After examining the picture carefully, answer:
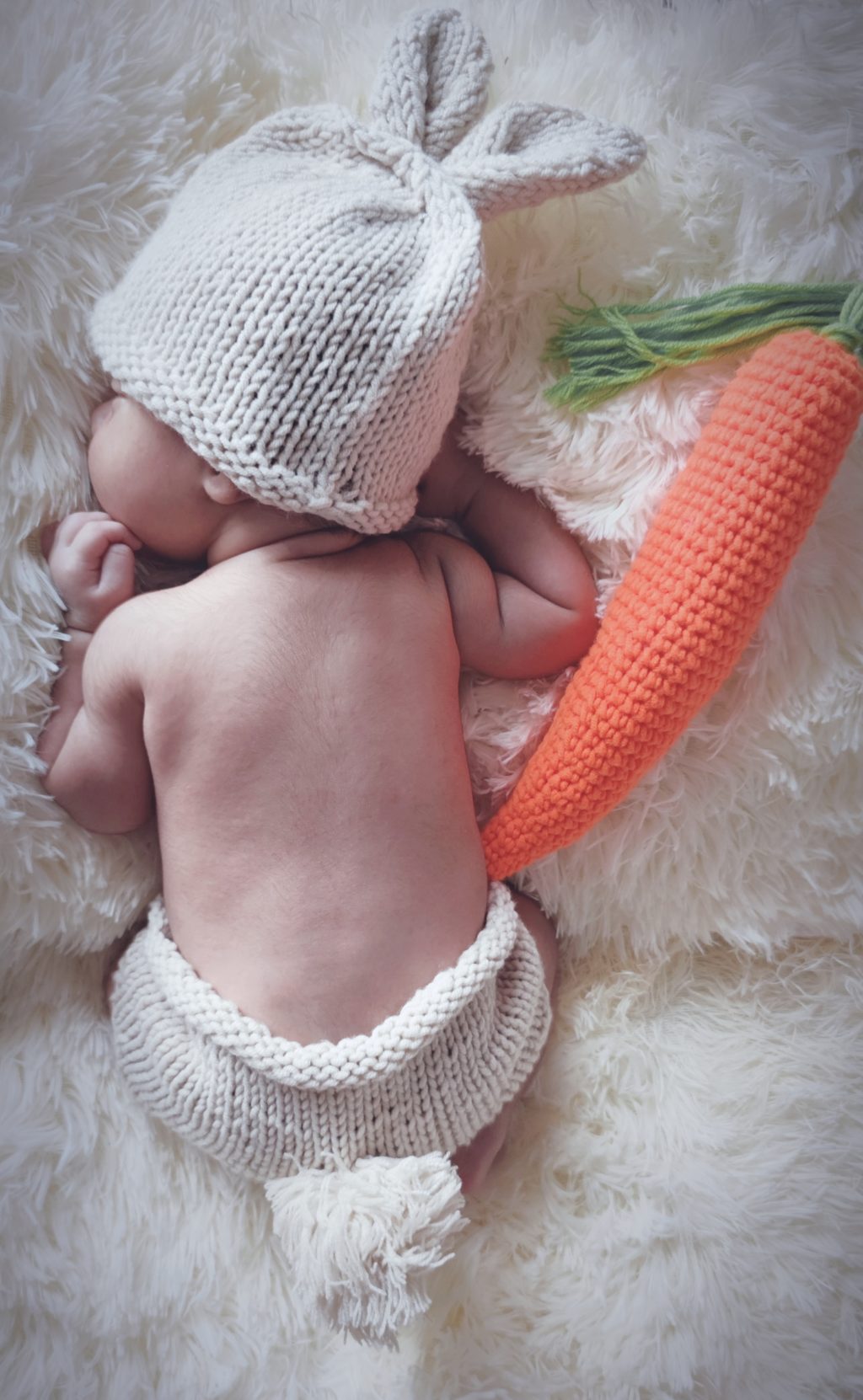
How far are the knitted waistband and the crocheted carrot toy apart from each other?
21 centimetres

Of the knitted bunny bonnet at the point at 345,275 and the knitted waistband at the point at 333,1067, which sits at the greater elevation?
the knitted bunny bonnet at the point at 345,275

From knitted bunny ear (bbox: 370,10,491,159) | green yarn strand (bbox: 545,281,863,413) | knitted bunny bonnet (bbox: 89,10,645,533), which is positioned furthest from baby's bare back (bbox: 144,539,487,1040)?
knitted bunny ear (bbox: 370,10,491,159)

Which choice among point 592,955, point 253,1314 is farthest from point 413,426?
point 253,1314

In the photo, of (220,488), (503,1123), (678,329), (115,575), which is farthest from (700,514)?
(503,1123)

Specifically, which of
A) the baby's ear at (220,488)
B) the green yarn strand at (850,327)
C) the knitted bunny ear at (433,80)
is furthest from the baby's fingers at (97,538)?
the green yarn strand at (850,327)

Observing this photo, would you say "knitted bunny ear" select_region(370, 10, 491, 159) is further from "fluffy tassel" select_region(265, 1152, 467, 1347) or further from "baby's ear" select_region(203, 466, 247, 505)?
"fluffy tassel" select_region(265, 1152, 467, 1347)

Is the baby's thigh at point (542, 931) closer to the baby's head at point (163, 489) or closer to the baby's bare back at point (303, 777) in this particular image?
the baby's bare back at point (303, 777)

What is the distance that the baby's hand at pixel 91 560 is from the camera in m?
1.01

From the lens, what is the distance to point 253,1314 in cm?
111

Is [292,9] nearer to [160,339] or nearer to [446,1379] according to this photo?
[160,339]

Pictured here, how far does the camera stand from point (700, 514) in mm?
945

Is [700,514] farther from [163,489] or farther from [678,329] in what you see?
[163,489]

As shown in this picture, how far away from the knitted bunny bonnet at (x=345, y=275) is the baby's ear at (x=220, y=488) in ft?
0.14

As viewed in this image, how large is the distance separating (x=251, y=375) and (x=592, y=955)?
0.78 m
